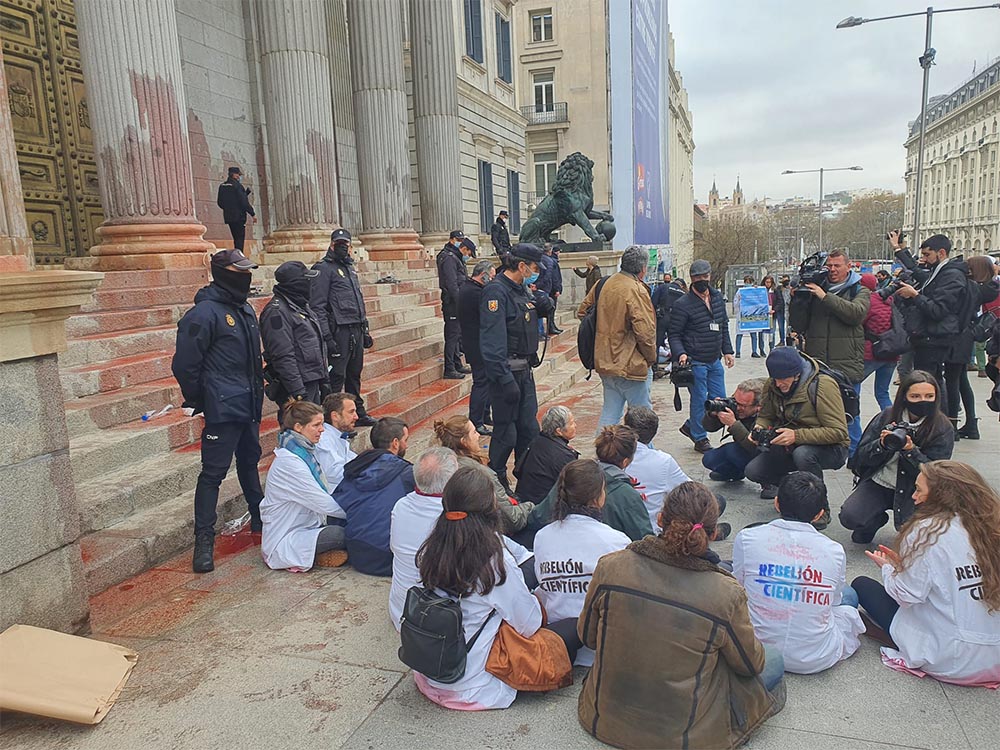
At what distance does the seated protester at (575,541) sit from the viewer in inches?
122

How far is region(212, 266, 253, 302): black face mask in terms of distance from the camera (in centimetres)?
437

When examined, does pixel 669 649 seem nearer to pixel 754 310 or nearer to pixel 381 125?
pixel 381 125

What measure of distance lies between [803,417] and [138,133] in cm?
746

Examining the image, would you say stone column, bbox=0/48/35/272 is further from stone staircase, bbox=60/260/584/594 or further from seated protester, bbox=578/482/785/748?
seated protester, bbox=578/482/785/748

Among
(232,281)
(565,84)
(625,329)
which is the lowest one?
(625,329)

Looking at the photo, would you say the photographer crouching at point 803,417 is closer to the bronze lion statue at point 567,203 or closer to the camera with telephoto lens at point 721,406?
the camera with telephoto lens at point 721,406

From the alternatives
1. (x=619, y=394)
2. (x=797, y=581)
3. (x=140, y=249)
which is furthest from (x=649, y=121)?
(x=797, y=581)

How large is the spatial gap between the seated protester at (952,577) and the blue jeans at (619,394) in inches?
130

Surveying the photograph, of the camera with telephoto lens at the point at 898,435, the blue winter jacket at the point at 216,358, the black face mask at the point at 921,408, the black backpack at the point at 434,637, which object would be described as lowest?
the black backpack at the point at 434,637

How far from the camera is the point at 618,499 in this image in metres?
3.65

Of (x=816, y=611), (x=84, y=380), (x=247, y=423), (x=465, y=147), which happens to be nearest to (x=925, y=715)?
(x=816, y=611)

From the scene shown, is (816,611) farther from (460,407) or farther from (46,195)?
(46,195)

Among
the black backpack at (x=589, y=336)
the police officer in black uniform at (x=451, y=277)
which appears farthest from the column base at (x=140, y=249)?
the black backpack at (x=589, y=336)

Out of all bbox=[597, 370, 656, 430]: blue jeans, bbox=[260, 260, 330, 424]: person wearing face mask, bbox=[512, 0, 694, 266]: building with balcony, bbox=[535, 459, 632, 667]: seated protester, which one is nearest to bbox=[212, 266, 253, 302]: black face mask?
bbox=[260, 260, 330, 424]: person wearing face mask
